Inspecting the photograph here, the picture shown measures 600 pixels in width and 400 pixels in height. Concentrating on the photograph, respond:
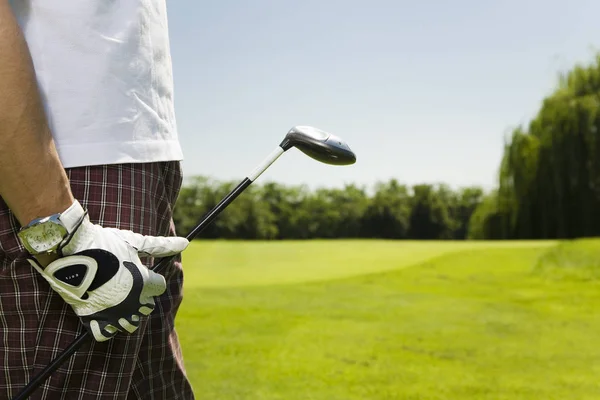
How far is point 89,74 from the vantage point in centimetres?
107

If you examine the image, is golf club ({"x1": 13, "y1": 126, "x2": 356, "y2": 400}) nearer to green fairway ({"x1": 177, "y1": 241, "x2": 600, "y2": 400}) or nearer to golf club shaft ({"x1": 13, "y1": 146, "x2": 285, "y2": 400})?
golf club shaft ({"x1": 13, "y1": 146, "x2": 285, "y2": 400})

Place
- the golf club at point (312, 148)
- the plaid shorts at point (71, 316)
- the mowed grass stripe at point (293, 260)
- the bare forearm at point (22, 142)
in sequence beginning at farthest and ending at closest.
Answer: the mowed grass stripe at point (293, 260), the golf club at point (312, 148), the plaid shorts at point (71, 316), the bare forearm at point (22, 142)

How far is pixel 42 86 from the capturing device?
107 centimetres

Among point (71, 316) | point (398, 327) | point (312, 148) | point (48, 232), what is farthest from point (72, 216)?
point (398, 327)

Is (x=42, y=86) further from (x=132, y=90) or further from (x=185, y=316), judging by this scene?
(x=185, y=316)

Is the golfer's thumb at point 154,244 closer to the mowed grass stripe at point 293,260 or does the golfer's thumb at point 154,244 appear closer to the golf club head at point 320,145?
the golf club head at point 320,145

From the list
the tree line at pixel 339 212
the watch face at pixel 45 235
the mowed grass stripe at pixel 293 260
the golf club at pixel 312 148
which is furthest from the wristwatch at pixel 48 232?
the tree line at pixel 339 212

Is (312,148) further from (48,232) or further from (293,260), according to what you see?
(293,260)

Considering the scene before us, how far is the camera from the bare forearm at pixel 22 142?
3.19 ft

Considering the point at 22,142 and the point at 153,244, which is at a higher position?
the point at 22,142

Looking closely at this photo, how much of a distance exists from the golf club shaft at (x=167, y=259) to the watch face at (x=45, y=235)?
149 mm

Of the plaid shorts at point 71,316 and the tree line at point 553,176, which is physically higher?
the tree line at point 553,176

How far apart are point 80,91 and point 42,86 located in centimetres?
5

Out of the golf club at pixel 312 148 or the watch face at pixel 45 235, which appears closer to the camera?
the watch face at pixel 45 235
